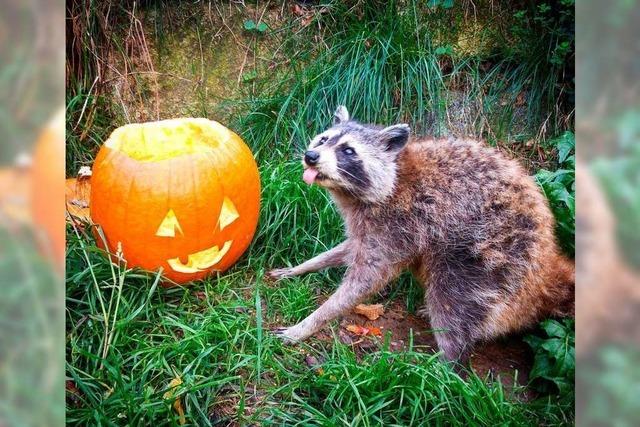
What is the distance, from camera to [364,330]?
11.7 ft

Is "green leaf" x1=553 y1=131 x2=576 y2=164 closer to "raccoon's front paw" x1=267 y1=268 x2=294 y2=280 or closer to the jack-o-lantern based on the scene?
"raccoon's front paw" x1=267 y1=268 x2=294 y2=280

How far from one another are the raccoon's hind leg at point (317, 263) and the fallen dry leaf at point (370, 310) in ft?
1.04

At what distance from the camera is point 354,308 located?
12.2 feet

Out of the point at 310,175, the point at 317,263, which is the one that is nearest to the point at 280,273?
the point at 317,263

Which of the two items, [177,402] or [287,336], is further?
[287,336]

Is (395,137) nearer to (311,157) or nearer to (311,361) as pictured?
(311,157)

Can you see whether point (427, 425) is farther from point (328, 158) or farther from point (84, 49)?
point (84, 49)
